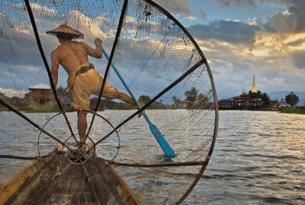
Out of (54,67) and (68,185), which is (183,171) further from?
(54,67)

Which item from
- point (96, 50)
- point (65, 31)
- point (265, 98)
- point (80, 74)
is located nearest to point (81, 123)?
point (80, 74)

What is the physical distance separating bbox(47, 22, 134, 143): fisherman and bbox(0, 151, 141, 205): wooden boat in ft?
1.48

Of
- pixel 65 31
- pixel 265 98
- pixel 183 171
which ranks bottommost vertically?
pixel 183 171

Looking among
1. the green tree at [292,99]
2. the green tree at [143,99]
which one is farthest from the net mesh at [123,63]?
the green tree at [292,99]

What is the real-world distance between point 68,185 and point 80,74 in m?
1.70

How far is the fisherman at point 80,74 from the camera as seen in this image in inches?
255

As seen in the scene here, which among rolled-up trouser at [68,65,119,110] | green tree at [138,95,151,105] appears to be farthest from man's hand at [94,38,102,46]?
green tree at [138,95,151,105]

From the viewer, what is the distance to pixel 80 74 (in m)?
6.80

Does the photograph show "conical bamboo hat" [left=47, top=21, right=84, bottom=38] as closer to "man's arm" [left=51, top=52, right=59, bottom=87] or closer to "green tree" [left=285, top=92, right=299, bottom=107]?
"man's arm" [left=51, top=52, right=59, bottom=87]

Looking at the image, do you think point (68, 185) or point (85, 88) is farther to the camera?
point (85, 88)

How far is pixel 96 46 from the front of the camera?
628 centimetres

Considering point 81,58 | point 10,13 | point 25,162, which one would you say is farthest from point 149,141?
point 10,13

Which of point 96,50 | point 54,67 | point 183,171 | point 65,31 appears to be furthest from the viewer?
point 183,171

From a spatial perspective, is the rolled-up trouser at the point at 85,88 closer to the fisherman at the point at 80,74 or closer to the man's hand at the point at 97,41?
A: the fisherman at the point at 80,74
